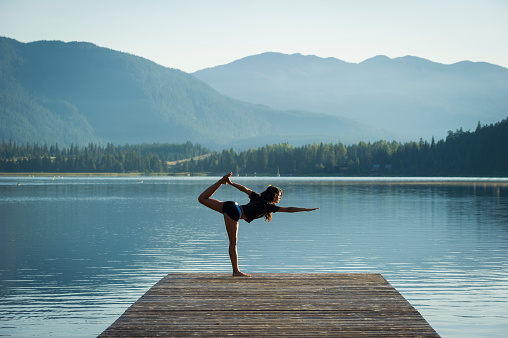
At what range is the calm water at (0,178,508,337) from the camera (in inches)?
853

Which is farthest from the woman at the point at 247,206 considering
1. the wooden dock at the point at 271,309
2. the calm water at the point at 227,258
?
the calm water at the point at 227,258

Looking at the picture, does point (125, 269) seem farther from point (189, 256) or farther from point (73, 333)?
point (73, 333)

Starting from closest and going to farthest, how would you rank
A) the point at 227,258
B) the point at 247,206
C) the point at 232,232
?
the point at 247,206
the point at 232,232
the point at 227,258

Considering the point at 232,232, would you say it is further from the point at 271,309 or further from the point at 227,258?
the point at 227,258

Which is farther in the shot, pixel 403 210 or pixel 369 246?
pixel 403 210

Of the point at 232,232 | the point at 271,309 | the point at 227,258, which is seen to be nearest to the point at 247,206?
the point at 232,232

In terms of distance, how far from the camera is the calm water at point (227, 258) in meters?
21.7

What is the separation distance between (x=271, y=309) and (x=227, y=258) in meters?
20.2

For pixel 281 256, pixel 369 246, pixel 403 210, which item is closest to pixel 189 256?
pixel 281 256

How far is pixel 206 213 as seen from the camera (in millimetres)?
71000

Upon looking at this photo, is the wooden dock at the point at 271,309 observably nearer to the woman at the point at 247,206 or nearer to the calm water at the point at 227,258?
the woman at the point at 247,206

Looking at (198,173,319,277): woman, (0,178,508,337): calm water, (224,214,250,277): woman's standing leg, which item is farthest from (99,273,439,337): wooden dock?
(0,178,508,337): calm water

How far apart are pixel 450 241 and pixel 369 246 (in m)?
6.60

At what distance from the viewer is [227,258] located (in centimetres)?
3475
